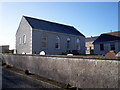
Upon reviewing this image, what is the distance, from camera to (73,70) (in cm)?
668

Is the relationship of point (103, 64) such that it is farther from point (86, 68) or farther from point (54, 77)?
point (54, 77)

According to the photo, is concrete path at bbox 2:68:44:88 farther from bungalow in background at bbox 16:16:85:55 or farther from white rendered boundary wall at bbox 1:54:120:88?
bungalow in background at bbox 16:16:85:55

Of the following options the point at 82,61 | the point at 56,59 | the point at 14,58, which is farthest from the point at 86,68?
the point at 14,58

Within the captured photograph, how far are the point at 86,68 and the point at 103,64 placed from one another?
1.02 m

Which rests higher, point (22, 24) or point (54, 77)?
point (22, 24)

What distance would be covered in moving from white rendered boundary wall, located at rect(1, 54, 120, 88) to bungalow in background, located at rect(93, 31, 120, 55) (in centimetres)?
2492

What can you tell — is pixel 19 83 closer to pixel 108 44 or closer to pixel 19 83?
pixel 19 83

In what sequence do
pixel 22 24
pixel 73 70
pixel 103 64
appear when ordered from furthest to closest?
pixel 22 24
pixel 73 70
pixel 103 64

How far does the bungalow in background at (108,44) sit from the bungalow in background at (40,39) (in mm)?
8331

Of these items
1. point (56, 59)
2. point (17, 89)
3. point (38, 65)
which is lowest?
point (17, 89)

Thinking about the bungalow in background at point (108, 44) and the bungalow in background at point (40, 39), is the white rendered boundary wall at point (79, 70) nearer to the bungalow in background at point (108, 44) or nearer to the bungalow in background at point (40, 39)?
the bungalow in background at point (40, 39)

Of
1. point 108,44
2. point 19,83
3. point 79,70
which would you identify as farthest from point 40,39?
point 108,44

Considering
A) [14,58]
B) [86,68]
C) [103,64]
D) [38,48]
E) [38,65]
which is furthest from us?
[38,48]

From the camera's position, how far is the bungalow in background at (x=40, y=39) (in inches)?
873
